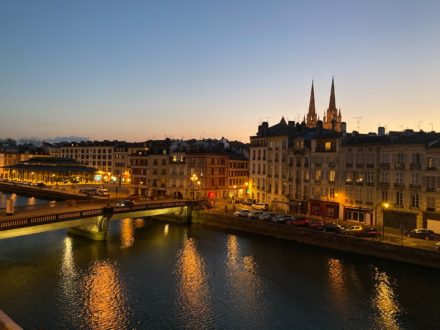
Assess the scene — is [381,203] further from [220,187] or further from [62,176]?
[62,176]

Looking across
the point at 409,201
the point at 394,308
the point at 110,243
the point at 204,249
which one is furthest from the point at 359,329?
the point at 110,243

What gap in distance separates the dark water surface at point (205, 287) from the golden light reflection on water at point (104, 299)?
3.3 inches

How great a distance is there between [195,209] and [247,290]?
41451mm

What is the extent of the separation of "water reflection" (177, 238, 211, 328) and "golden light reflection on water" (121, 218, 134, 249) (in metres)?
8.78

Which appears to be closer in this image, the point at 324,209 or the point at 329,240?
the point at 329,240

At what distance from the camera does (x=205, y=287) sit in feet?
143

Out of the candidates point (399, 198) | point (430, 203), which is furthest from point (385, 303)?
point (399, 198)

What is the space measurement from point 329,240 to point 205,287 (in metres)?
23.0

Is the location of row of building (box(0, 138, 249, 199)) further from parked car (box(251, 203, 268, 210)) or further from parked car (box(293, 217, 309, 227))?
parked car (box(293, 217, 309, 227))

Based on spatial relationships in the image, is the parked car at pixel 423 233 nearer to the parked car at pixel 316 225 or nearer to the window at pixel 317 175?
the parked car at pixel 316 225

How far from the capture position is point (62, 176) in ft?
515

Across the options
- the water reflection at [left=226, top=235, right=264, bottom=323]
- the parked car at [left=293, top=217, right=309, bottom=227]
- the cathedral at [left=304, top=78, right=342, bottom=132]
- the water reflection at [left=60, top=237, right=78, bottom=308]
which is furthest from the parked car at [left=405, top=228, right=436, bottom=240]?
the cathedral at [left=304, top=78, right=342, bottom=132]

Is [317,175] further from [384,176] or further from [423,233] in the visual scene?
[423,233]

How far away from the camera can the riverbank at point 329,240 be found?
50.3 metres
